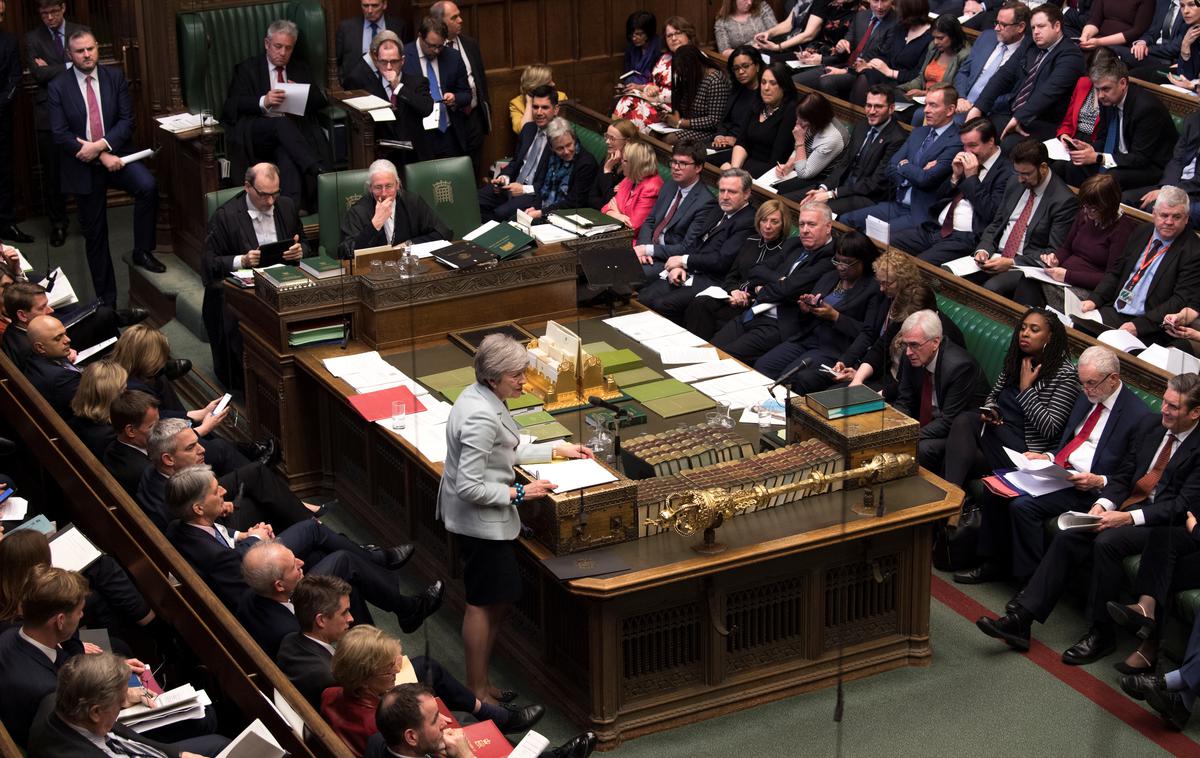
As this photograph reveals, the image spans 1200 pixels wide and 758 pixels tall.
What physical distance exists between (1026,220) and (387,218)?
2.80m

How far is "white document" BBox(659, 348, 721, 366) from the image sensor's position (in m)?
6.99

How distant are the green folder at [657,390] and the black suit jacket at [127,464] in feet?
5.87

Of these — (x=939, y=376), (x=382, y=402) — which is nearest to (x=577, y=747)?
(x=382, y=402)

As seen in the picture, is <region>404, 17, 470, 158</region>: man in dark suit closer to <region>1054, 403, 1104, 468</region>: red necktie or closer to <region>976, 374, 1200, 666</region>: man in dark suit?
<region>1054, 403, 1104, 468</region>: red necktie

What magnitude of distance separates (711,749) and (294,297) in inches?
105

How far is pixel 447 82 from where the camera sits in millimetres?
9773

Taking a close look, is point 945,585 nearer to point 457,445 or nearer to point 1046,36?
point 457,445

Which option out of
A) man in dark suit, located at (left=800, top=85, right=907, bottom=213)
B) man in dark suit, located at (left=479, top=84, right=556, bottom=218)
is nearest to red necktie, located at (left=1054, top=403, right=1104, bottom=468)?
man in dark suit, located at (left=800, top=85, right=907, bottom=213)

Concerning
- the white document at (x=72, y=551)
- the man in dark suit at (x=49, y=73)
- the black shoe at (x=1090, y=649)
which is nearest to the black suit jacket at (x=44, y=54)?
the man in dark suit at (x=49, y=73)

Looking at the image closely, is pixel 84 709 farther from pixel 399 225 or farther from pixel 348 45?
pixel 348 45

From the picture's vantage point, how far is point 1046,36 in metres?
8.80

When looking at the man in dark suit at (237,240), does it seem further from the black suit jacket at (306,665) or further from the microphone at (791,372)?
the black suit jacket at (306,665)

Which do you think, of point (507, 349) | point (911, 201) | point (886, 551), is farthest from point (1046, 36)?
point (507, 349)

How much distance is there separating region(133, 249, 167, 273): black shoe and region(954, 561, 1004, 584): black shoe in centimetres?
471
